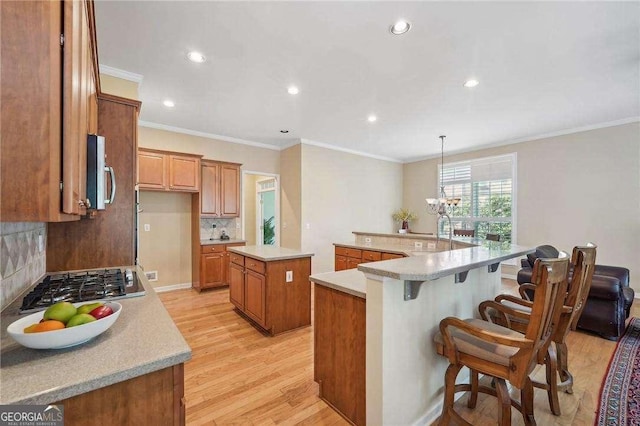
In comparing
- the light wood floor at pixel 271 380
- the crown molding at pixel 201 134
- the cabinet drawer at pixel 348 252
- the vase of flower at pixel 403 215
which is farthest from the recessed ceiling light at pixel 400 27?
the vase of flower at pixel 403 215

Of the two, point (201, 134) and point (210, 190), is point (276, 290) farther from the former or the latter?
point (201, 134)

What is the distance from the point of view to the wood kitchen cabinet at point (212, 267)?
4.75 meters

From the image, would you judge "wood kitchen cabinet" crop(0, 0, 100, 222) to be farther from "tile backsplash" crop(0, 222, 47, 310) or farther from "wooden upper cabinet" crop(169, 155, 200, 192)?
"wooden upper cabinet" crop(169, 155, 200, 192)

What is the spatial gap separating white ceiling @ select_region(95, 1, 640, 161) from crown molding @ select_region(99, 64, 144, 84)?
0.09 m

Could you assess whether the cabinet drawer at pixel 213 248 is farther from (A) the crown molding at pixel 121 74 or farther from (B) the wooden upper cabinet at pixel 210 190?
(A) the crown molding at pixel 121 74

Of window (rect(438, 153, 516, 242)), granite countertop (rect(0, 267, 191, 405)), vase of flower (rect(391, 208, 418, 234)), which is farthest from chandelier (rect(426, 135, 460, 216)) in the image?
granite countertop (rect(0, 267, 191, 405))

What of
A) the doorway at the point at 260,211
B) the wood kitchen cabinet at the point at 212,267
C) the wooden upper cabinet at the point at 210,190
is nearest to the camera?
the wood kitchen cabinet at the point at 212,267

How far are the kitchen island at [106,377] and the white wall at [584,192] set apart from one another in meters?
6.42

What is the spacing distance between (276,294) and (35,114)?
2.63 metres

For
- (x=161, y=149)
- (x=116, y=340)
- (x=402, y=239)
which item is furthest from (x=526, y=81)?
(x=161, y=149)

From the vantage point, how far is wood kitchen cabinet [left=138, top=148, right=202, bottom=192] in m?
4.36

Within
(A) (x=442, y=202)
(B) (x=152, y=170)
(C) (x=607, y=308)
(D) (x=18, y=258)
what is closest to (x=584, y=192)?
(C) (x=607, y=308)

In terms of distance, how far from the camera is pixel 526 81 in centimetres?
318

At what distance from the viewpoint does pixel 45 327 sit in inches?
34.7
